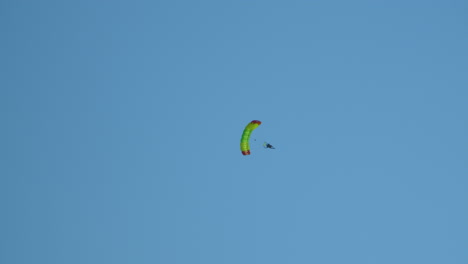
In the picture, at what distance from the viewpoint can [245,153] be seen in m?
118

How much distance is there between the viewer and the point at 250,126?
11788 centimetres

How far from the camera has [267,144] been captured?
119938 millimetres

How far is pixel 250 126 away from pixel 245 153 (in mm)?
2307

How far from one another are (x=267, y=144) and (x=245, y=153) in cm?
290

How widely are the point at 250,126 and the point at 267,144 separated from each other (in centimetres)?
296
